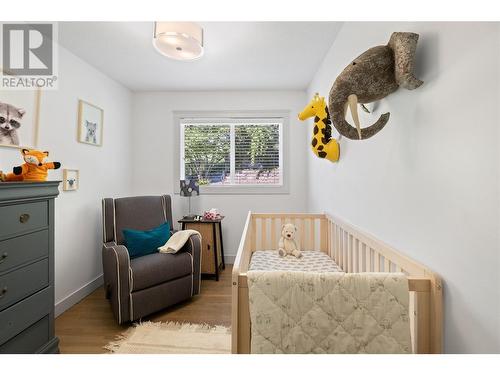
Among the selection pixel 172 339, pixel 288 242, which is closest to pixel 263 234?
pixel 288 242

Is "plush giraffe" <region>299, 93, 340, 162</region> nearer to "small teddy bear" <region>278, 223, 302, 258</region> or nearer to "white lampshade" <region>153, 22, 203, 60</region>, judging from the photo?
"small teddy bear" <region>278, 223, 302, 258</region>

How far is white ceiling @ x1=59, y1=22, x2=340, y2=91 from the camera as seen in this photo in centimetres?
189

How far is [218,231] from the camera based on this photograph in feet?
10.1

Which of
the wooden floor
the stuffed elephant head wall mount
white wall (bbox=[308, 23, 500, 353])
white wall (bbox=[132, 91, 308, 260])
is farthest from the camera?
white wall (bbox=[132, 91, 308, 260])

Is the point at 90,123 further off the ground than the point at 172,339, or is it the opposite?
the point at 90,123

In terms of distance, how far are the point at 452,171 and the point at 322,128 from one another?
134cm

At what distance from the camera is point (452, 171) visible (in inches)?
31.6

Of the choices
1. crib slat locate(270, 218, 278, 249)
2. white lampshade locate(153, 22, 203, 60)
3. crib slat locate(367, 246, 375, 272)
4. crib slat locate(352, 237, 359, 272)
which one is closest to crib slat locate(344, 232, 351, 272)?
crib slat locate(352, 237, 359, 272)

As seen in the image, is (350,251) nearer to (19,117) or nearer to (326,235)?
(326,235)

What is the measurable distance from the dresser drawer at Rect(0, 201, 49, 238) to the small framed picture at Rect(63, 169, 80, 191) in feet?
2.67

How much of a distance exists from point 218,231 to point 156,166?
4.11 ft

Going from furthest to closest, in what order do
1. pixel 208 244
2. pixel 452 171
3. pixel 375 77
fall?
pixel 208 244, pixel 375 77, pixel 452 171
